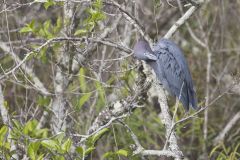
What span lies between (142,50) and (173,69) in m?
0.58

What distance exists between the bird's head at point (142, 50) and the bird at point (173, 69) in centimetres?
8

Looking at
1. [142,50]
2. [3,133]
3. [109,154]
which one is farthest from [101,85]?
[3,133]

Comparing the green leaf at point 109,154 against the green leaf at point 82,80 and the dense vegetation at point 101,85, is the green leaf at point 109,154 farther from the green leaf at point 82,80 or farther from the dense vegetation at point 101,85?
the green leaf at point 82,80

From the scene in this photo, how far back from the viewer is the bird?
3580mm

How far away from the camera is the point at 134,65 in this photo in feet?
11.5

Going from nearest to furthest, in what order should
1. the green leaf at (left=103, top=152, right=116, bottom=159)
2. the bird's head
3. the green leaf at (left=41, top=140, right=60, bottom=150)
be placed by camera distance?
the green leaf at (left=41, top=140, right=60, bottom=150), the green leaf at (left=103, top=152, right=116, bottom=159), the bird's head

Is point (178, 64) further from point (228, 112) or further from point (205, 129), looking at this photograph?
point (228, 112)

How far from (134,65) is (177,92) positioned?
53 cm

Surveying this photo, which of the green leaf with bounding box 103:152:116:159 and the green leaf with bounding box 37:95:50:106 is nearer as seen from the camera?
the green leaf with bounding box 103:152:116:159

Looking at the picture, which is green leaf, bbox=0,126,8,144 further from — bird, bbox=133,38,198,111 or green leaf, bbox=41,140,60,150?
bird, bbox=133,38,198,111

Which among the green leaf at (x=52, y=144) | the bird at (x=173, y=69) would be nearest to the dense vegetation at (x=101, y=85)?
the green leaf at (x=52, y=144)

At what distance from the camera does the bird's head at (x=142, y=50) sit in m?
3.27

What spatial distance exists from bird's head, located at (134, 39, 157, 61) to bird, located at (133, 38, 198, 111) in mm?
79

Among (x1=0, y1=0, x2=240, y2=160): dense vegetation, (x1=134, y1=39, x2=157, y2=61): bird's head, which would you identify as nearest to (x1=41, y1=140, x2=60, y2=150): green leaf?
(x1=0, y1=0, x2=240, y2=160): dense vegetation
